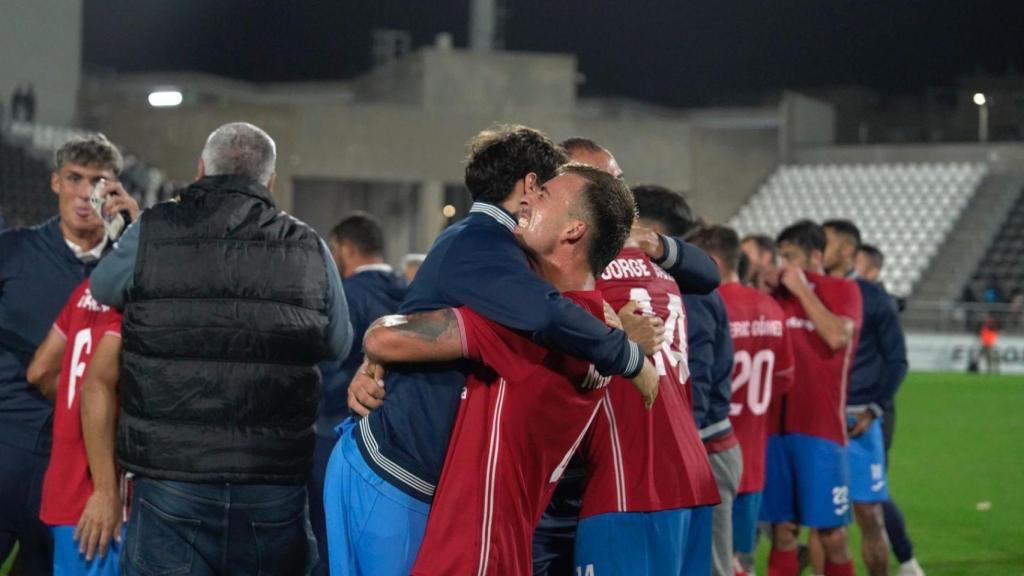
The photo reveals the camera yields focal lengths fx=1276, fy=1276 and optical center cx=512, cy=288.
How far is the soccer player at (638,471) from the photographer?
3834mm

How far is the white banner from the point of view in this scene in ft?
86.0

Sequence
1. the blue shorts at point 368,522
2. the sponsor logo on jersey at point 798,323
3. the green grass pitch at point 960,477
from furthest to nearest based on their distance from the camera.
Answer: the green grass pitch at point 960,477 < the sponsor logo on jersey at point 798,323 < the blue shorts at point 368,522

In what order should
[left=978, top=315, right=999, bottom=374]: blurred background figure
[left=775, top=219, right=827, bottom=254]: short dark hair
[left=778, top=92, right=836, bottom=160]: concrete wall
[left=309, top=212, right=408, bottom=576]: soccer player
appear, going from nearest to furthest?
1. [left=309, top=212, right=408, bottom=576]: soccer player
2. [left=775, top=219, right=827, bottom=254]: short dark hair
3. [left=978, top=315, right=999, bottom=374]: blurred background figure
4. [left=778, top=92, right=836, bottom=160]: concrete wall

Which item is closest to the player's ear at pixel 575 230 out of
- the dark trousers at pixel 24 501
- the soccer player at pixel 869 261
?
the dark trousers at pixel 24 501

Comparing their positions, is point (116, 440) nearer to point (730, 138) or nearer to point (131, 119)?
point (131, 119)

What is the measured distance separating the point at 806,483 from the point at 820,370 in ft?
1.99

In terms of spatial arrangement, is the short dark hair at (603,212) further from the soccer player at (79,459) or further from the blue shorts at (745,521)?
the blue shorts at (745,521)

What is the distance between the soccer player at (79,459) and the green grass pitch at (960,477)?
190 inches

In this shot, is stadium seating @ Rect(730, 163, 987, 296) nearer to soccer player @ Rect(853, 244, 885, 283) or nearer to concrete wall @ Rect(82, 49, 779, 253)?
concrete wall @ Rect(82, 49, 779, 253)

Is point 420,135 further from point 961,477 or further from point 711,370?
point 711,370

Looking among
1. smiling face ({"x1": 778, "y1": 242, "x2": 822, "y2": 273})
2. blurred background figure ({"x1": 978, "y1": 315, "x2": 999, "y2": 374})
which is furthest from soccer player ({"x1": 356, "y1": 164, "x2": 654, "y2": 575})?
blurred background figure ({"x1": 978, "y1": 315, "x2": 999, "y2": 374})

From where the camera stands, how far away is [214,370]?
12.1ft

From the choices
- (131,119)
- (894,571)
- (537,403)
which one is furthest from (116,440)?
(131,119)

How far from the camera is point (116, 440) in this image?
3.92 metres
